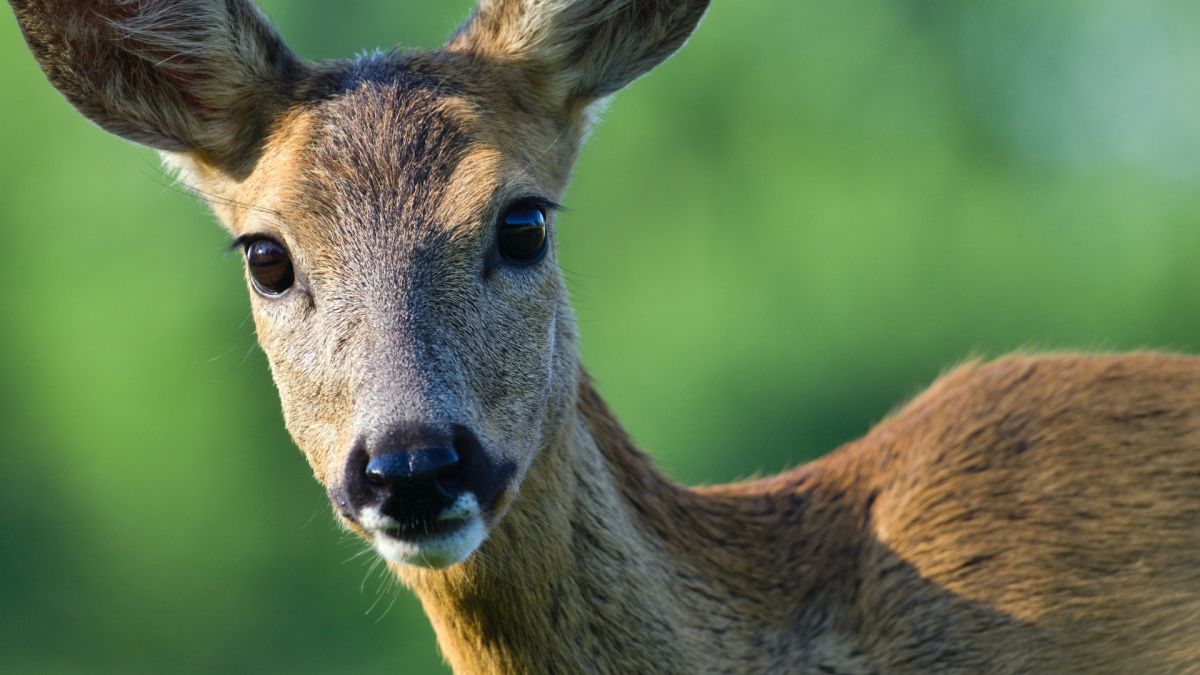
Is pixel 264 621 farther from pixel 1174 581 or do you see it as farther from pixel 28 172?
pixel 1174 581

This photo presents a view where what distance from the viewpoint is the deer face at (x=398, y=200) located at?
11.6 feet

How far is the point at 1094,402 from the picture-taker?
493cm

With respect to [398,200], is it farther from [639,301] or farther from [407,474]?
[639,301]

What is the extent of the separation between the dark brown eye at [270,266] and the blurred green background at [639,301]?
31.6 feet

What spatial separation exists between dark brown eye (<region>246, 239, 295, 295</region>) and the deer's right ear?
52 cm

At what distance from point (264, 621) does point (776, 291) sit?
26.8 feet

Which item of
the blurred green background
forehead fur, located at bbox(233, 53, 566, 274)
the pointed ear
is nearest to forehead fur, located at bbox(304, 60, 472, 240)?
forehead fur, located at bbox(233, 53, 566, 274)

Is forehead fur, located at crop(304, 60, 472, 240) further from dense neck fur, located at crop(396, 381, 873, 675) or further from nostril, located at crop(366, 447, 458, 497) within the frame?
dense neck fur, located at crop(396, 381, 873, 675)

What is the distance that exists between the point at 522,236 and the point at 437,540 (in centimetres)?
121

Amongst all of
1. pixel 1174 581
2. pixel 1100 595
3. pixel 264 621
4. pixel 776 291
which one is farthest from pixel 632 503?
pixel 264 621

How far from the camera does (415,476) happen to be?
10.8 ft

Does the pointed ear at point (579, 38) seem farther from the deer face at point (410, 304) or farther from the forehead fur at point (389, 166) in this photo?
the deer face at point (410, 304)

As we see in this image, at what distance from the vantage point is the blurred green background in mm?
14062

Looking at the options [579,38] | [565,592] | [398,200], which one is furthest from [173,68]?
[565,592]
